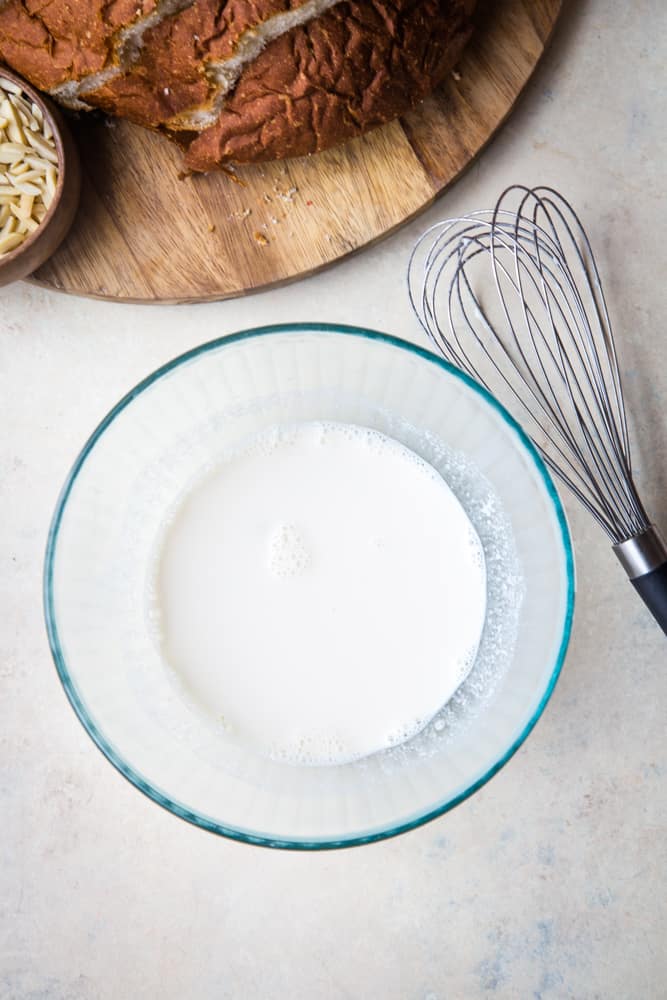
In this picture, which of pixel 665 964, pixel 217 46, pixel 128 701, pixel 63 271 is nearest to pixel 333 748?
pixel 128 701

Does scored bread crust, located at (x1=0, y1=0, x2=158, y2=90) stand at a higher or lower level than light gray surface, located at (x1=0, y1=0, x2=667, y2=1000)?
higher

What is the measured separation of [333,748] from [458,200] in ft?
2.02

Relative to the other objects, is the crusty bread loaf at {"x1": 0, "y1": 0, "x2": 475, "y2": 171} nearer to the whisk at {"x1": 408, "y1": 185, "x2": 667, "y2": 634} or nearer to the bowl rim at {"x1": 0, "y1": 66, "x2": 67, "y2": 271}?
the bowl rim at {"x1": 0, "y1": 66, "x2": 67, "y2": 271}

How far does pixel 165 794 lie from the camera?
849mm

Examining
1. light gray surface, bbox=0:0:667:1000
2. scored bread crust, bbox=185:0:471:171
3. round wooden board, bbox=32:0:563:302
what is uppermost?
scored bread crust, bbox=185:0:471:171

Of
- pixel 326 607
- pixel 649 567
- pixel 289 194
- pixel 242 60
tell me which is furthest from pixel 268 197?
pixel 649 567

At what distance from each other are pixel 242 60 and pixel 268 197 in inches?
5.9

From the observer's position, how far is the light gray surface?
955 millimetres

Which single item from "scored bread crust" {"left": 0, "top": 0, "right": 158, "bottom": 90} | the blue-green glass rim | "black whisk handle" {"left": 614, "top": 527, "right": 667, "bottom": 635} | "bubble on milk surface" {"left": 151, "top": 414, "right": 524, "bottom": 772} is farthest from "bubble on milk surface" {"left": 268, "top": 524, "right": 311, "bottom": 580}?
"scored bread crust" {"left": 0, "top": 0, "right": 158, "bottom": 90}

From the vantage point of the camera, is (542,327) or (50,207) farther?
(542,327)

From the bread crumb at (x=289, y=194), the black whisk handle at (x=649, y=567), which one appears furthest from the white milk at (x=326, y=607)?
the bread crumb at (x=289, y=194)

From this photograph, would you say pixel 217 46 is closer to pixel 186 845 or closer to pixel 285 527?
pixel 285 527

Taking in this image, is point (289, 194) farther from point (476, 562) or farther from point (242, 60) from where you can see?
point (476, 562)

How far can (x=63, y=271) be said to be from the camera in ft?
2.95
